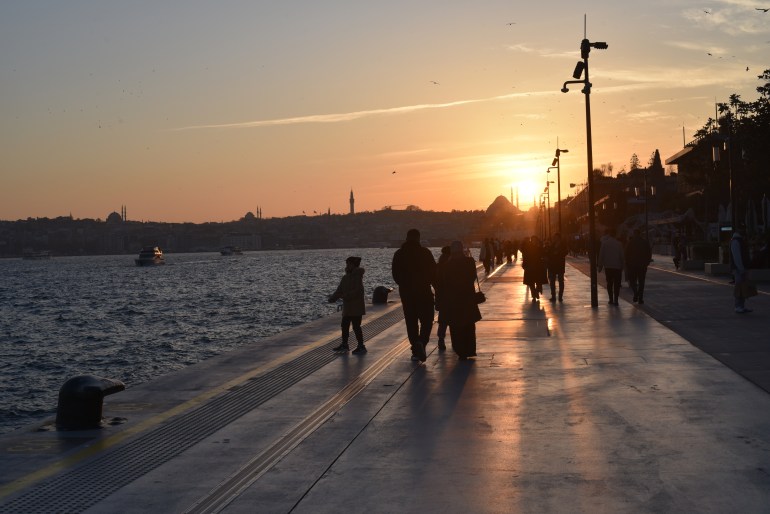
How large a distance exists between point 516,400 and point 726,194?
83076 millimetres

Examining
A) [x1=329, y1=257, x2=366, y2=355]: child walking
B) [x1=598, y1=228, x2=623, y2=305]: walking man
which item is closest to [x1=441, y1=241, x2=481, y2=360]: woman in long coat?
[x1=329, y1=257, x2=366, y2=355]: child walking

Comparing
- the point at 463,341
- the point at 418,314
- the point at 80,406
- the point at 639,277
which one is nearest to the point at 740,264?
the point at 639,277

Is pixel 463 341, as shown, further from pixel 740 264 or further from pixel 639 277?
pixel 639 277

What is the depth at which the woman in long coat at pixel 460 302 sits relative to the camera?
14.2 m

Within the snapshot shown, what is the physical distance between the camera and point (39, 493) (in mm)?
7059

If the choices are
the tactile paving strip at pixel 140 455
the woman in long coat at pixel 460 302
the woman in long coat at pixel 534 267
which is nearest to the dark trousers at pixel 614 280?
the woman in long coat at pixel 534 267

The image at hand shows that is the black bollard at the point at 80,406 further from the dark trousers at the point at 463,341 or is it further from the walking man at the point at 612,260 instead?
the walking man at the point at 612,260

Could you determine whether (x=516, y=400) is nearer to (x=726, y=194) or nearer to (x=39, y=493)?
(x=39, y=493)

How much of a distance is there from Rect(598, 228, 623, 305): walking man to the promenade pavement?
8.83 metres

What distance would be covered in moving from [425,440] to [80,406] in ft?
11.0

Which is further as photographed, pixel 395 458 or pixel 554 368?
pixel 554 368

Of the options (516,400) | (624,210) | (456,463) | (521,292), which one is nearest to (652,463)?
(456,463)

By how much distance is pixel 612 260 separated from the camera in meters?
24.1

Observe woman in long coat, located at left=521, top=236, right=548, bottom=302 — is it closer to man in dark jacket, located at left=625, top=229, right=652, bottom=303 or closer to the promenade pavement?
man in dark jacket, located at left=625, top=229, right=652, bottom=303
